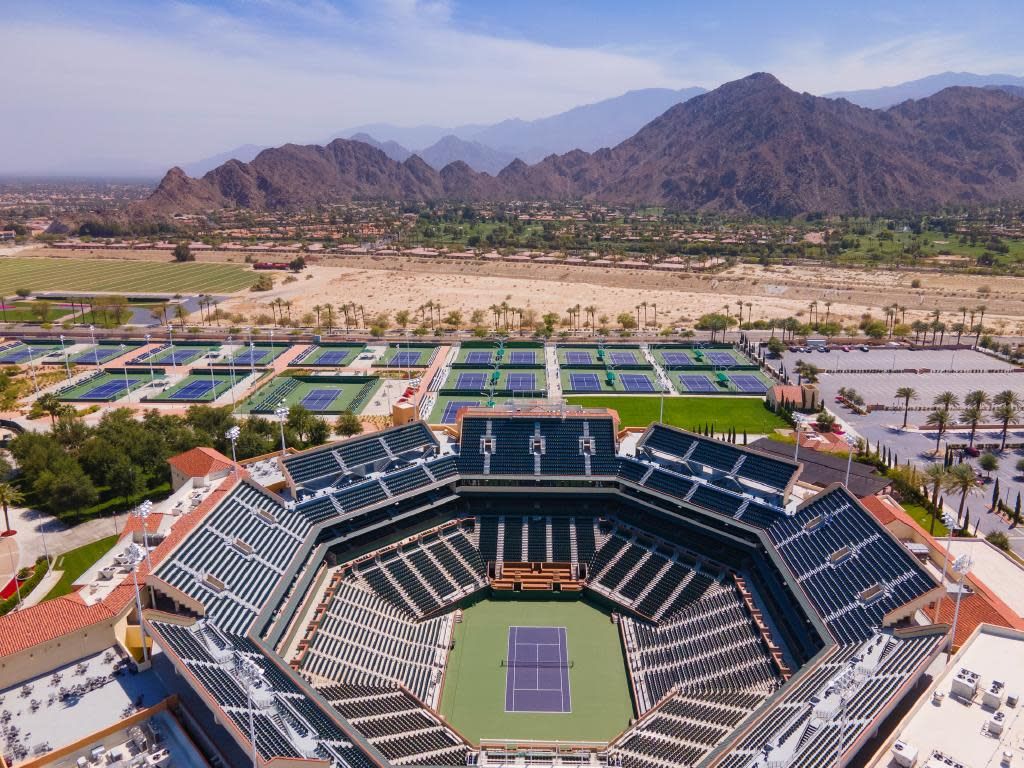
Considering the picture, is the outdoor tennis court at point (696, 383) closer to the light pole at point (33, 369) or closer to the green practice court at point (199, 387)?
the green practice court at point (199, 387)

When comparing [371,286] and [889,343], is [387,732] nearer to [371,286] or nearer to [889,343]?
[889,343]

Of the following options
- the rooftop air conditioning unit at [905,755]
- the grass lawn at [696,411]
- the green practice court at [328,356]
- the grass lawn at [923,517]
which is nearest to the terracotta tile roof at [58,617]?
the rooftop air conditioning unit at [905,755]

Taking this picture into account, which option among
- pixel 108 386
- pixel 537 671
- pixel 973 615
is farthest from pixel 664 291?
pixel 973 615

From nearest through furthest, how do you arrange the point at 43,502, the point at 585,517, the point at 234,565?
the point at 234,565 → the point at 585,517 → the point at 43,502

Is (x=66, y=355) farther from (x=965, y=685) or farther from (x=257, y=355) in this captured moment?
(x=965, y=685)

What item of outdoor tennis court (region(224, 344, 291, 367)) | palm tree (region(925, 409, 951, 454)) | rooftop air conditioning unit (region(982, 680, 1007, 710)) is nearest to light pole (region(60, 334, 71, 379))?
outdoor tennis court (region(224, 344, 291, 367))

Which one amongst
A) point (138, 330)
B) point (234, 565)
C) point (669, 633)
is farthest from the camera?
point (138, 330)

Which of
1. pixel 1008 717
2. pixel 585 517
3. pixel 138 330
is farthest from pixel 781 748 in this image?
pixel 138 330
